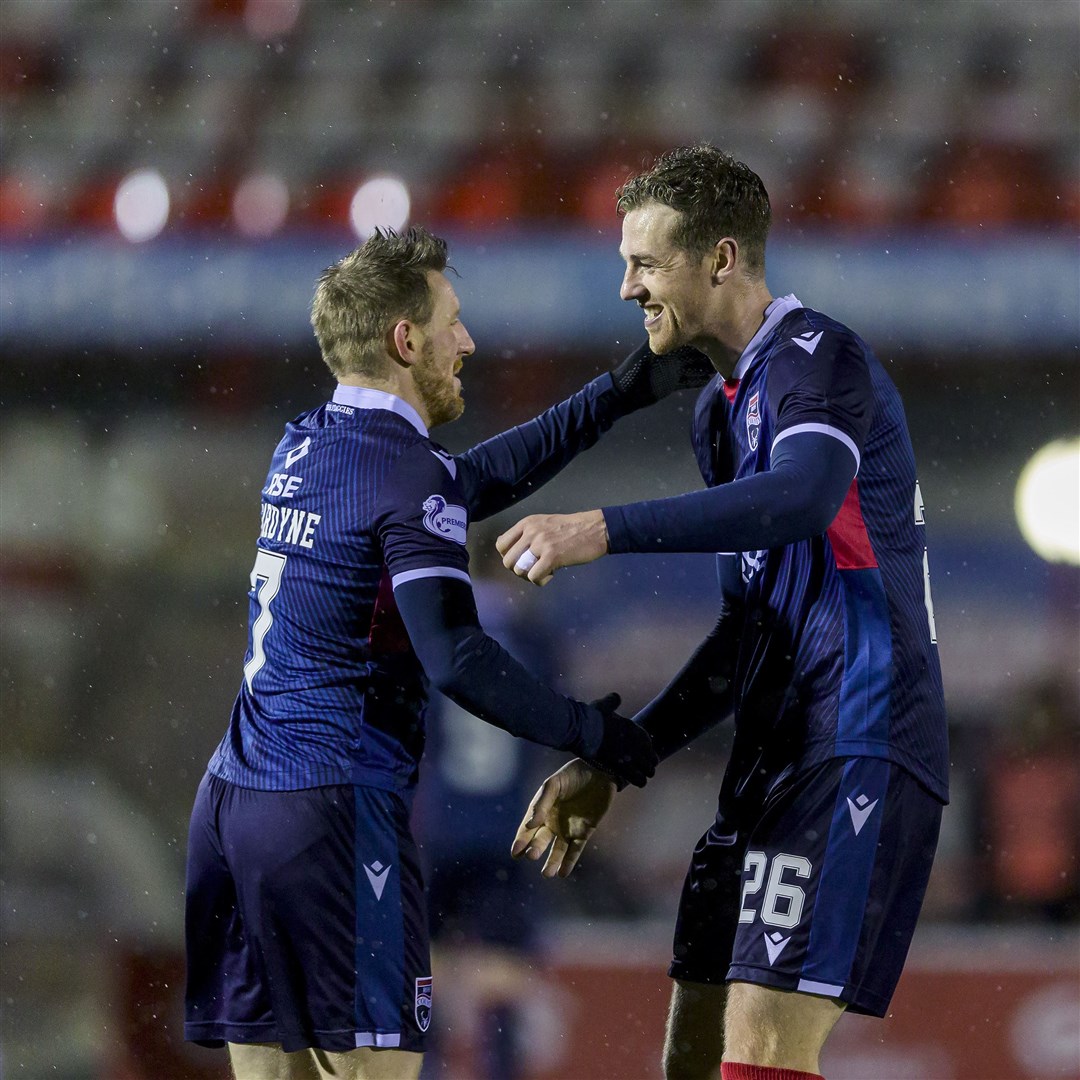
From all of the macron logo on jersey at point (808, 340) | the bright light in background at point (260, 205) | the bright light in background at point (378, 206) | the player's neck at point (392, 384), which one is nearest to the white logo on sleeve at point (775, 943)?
the macron logo on jersey at point (808, 340)

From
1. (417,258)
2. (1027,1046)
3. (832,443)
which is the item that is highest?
(417,258)

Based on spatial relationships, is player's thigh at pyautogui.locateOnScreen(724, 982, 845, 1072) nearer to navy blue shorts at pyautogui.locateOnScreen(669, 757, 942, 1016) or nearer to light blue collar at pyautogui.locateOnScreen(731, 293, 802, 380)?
navy blue shorts at pyautogui.locateOnScreen(669, 757, 942, 1016)

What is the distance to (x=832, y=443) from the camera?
1.68 meters

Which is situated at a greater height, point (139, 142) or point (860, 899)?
point (139, 142)

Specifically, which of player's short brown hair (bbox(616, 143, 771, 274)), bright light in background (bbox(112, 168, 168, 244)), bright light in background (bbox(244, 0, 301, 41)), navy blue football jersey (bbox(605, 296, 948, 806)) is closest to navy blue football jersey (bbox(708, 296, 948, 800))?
navy blue football jersey (bbox(605, 296, 948, 806))

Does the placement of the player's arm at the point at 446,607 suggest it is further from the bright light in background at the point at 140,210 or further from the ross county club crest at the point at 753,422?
the bright light in background at the point at 140,210

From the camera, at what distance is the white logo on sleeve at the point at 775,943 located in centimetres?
169

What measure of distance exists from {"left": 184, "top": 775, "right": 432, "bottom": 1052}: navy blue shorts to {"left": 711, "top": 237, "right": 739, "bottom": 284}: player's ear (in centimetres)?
84

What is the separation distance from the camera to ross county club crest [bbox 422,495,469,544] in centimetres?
177

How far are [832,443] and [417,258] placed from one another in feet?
2.25

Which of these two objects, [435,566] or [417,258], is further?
[417,258]

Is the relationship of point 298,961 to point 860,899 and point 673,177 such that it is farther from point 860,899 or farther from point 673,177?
point 673,177

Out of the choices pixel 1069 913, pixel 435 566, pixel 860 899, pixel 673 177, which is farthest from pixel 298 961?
pixel 1069 913

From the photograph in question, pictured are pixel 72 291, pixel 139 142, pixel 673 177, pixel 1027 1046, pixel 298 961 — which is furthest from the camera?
pixel 139 142
